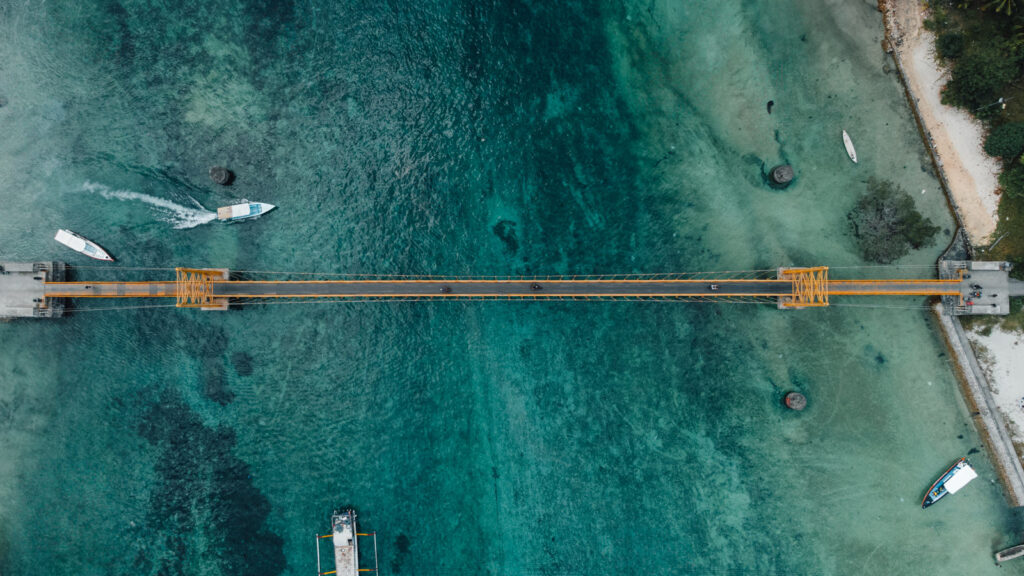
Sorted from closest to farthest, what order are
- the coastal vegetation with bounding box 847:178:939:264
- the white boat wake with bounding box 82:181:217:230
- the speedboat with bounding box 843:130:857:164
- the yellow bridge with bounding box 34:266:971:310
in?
the yellow bridge with bounding box 34:266:971:310
the coastal vegetation with bounding box 847:178:939:264
the speedboat with bounding box 843:130:857:164
the white boat wake with bounding box 82:181:217:230

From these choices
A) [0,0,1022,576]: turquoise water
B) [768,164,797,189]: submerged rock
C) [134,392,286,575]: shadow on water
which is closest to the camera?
[768,164,797,189]: submerged rock

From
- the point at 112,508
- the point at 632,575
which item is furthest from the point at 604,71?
the point at 112,508

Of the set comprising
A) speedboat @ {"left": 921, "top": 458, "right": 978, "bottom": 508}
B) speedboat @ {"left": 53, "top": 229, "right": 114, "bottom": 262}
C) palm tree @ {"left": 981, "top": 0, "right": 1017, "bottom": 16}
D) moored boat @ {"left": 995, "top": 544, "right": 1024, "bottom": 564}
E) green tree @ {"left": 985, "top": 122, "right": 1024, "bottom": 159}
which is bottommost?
moored boat @ {"left": 995, "top": 544, "right": 1024, "bottom": 564}

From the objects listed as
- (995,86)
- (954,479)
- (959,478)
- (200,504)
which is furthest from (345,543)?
(995,86)

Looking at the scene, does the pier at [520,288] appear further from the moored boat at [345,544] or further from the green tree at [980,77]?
the moored boat at [345,544]

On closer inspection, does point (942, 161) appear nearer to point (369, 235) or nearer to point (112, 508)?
point (369, 235)

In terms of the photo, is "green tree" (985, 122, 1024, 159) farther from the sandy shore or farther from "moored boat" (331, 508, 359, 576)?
"moored boat" (331, 508, 359, 576)

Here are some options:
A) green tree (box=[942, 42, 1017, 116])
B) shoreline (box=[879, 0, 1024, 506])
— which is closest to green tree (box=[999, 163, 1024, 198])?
shoreline (box=[879, 0, 1024, 506])
